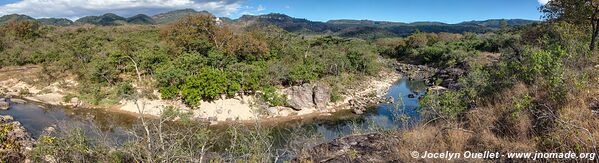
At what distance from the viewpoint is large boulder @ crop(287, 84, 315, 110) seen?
28500 millimetres

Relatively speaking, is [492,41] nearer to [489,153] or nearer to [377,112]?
[377,112]

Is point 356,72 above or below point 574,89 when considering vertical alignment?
below

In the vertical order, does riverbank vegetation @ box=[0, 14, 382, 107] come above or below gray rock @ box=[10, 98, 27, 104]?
above

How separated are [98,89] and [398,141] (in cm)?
2930

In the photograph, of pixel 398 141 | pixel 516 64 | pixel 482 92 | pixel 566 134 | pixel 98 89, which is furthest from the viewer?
pixel 98 89

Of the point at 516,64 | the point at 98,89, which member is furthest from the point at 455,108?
the point at 98,89

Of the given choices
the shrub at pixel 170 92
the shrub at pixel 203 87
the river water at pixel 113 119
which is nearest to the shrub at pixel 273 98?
the river water at pixel 113 119

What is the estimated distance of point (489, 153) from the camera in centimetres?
777

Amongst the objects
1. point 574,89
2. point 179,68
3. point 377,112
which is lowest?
point 377,112

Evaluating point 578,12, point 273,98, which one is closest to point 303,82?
point 273,98

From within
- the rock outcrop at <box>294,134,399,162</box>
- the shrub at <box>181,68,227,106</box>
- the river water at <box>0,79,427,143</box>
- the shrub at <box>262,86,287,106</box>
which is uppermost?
the rock outcrop at <box>294,134,399,162</box>

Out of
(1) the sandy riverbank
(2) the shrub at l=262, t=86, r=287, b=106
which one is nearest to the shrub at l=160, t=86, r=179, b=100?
(1) the sandy riverbank

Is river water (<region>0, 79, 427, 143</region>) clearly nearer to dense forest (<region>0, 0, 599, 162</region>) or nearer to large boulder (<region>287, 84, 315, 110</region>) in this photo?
large boulder (<region>287, 84, 315, 110</region>)

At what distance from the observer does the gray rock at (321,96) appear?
2905 centimetres
